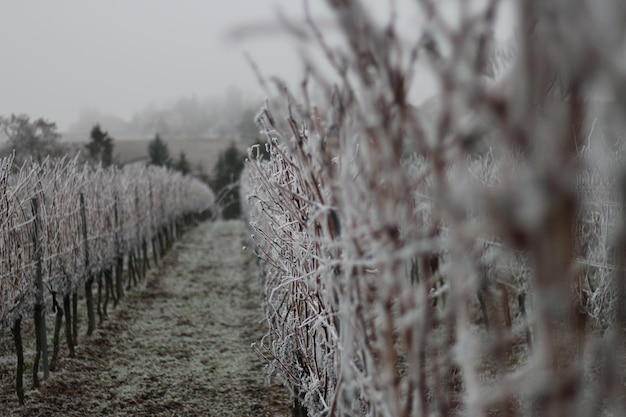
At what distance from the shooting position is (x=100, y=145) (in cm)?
3141

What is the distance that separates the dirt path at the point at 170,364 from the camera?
4988mm

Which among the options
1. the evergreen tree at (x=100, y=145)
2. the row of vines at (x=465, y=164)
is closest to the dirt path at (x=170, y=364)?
the row of vines at (x=465, y=164)

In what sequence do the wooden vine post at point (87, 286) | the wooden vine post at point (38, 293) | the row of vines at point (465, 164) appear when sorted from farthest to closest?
the wooden vine post at point (87, 286)
the wooden vine post at point (38, 293)
the row of vines at point (465, 164)

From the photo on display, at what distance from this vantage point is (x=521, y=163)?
520cm

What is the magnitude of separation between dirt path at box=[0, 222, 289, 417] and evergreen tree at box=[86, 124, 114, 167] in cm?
2114

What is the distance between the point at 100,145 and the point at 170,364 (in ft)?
91.0

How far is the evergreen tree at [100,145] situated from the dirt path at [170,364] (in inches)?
832

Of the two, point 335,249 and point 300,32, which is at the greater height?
point 300,32

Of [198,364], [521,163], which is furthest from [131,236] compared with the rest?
[521,163]

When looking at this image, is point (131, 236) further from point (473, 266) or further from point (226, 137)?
point (226, 137)

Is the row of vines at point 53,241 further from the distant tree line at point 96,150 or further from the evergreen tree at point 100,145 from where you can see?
the evergreen tree at point 100,145

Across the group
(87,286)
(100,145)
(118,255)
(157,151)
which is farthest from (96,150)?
(87,286)

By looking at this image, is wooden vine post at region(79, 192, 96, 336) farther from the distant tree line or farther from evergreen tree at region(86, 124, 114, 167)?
evergreen tree at region(86, 124, 114, 167)

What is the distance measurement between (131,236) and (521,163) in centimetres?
780
